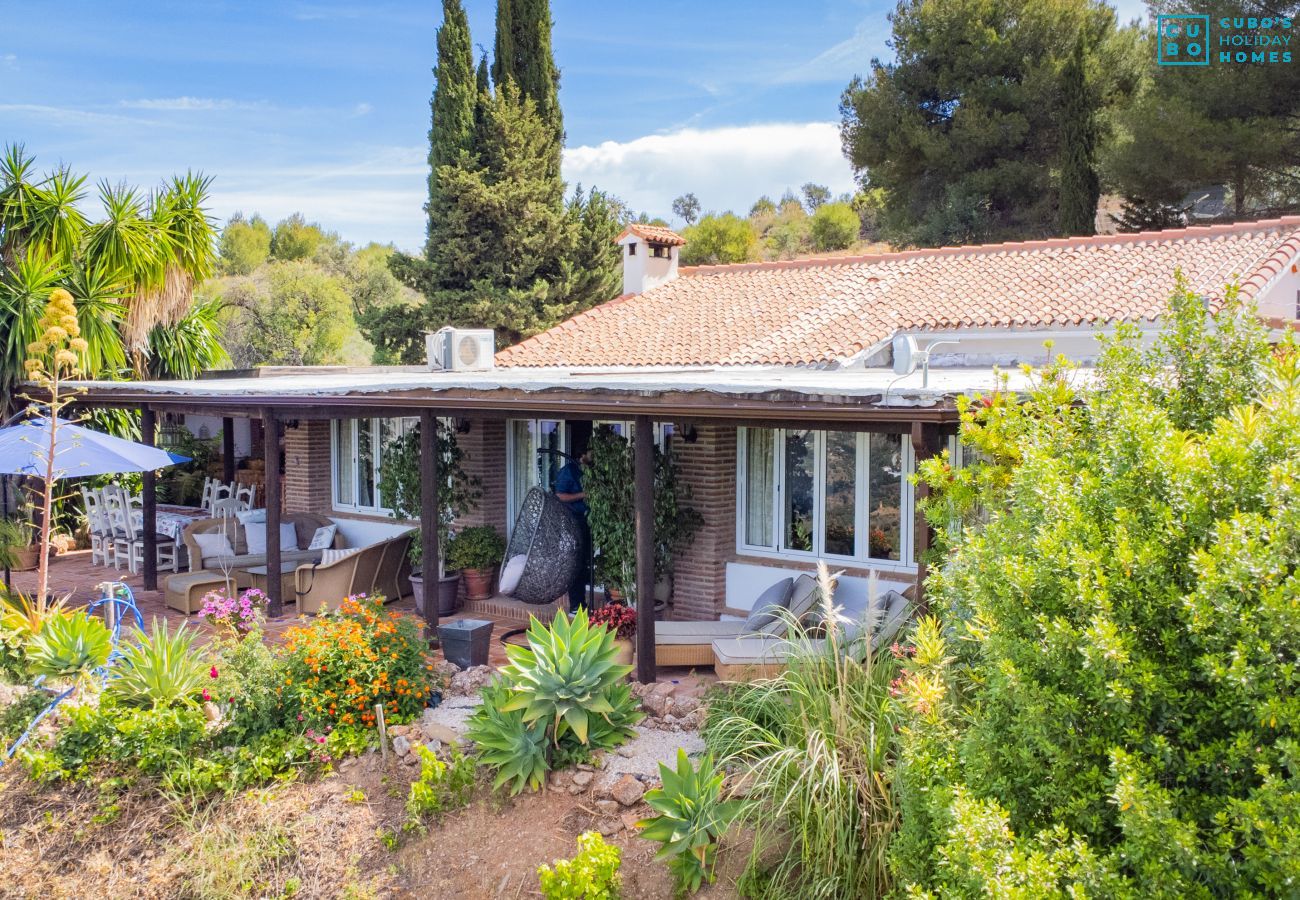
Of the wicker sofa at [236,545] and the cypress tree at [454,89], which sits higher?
the cypress tree at [454,89]

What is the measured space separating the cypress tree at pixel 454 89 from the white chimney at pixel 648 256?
10208 millimetres

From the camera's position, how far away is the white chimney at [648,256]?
64.6 feet

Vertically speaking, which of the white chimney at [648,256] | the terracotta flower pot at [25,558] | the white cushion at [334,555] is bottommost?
the terracotta flower pot at [25,558]

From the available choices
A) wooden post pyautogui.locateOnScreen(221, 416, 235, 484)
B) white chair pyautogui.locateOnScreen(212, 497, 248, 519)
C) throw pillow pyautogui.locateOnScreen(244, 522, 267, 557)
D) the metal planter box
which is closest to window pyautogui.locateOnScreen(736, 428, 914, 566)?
the metal planter box

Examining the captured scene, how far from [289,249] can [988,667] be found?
197 ft

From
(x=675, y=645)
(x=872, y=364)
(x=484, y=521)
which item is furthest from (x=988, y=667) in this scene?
(x=872, y=364)

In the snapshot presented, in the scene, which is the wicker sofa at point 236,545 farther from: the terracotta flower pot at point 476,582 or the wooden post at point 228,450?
the wooden post at point 228,450

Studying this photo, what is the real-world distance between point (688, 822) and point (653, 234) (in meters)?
15.7

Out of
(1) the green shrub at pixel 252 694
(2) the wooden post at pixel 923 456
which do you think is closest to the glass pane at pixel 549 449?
(1) the green shrub at pixel 252 694

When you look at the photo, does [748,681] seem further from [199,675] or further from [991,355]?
[991,355]

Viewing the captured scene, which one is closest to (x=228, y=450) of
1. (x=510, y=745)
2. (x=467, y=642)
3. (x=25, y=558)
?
(x=25, y=558)

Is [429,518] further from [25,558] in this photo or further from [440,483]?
[25,558]

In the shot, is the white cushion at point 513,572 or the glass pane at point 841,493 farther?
the white cushion at point 513,572

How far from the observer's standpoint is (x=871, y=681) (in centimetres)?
586
